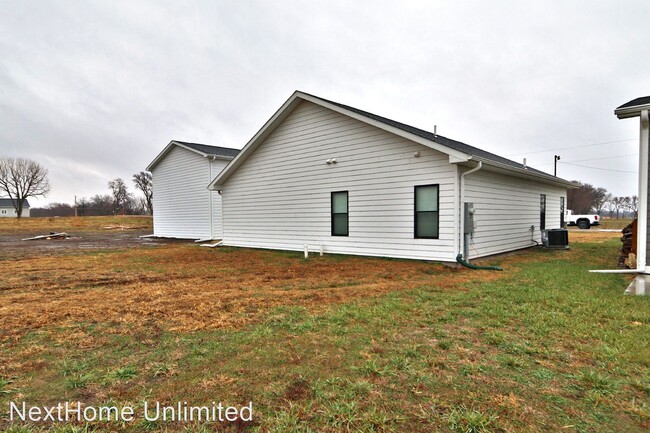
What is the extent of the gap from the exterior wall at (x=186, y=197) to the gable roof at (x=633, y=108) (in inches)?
610

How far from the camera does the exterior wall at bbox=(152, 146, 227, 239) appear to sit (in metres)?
17.0

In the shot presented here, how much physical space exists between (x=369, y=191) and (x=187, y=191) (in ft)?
41.0

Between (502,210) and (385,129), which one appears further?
(502,210)

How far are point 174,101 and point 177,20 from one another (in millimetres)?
7620

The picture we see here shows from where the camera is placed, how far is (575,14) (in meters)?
11.6

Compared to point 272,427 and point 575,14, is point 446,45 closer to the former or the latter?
point 575,14

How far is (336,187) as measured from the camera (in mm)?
10211

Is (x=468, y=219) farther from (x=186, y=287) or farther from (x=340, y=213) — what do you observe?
(x=186, y=287)

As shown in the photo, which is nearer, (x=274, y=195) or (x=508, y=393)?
(x=508, y=393)

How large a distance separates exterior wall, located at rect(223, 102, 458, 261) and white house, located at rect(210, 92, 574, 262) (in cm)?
3

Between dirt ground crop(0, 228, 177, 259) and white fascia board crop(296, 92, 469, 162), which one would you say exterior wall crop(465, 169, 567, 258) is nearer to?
white fascia board crop(296, 92, 469, 162)

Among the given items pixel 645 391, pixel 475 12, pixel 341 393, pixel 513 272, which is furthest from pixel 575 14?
pixel 341 393

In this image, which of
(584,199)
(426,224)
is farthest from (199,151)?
(584,199)

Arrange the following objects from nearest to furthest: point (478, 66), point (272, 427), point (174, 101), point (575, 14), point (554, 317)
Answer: point (272, 427) < point (554, 317) < point (575, 14) < point (478, 66) < point (174, 101)
